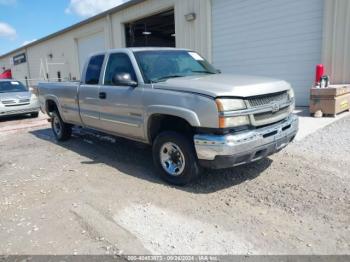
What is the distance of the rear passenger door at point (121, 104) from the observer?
485 centimetres

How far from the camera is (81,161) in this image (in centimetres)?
598

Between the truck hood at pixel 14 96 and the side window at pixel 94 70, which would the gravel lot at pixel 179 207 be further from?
the truck hood at pixel 14 96

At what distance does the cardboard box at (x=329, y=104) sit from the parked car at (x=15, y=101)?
33.7 ft

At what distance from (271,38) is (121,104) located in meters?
6.91

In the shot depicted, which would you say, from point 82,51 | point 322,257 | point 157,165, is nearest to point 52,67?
point 82,51

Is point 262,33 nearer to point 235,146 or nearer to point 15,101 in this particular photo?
point 235,146

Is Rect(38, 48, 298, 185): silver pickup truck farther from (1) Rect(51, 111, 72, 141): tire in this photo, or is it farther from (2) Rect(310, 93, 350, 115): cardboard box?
(2) Rect(310, 93, 350, 115): cardboard box

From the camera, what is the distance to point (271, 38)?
10.1m

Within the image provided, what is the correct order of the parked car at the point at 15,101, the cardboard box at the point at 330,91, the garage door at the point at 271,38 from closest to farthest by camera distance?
the cardboard box at the point at 330,91 → the garage door at the point at 271,38 → the parked car at the point at 15,101

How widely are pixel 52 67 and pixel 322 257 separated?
88.5 ft

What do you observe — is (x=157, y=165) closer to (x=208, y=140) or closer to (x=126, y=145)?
(x=208, y=140)

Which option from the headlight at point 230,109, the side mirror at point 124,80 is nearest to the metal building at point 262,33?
the headlight at point 230,109

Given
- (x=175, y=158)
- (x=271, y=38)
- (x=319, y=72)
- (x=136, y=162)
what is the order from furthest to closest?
(x=271, y=38) → (x=319, y=72) → (x=136, y=162) → (x=175, y=158)

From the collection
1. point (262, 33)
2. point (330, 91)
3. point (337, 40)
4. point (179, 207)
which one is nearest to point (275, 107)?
point (179, 207)
